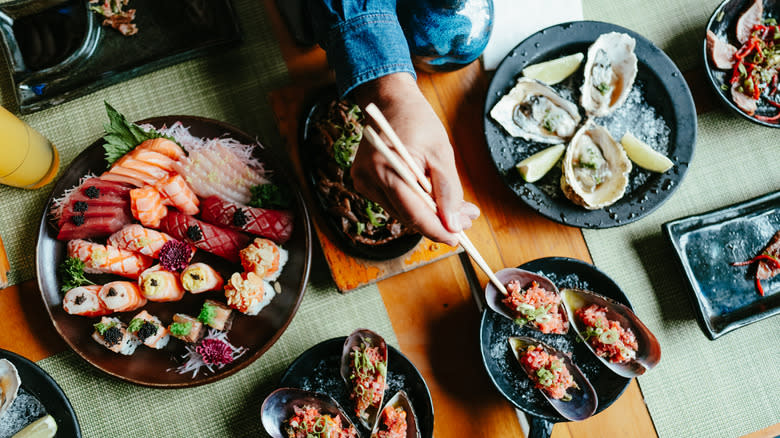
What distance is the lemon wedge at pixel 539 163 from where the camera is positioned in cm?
154

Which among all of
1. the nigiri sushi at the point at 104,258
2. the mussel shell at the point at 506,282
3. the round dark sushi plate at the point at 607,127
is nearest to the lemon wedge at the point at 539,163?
the round dark sushi plate at the point at 607,127

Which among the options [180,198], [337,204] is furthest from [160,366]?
[337,204]

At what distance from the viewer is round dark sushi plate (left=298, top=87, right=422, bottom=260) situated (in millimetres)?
1499

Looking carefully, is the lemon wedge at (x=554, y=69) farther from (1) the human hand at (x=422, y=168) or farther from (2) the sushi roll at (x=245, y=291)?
(2) the sushi roll at (x=245, y=291)

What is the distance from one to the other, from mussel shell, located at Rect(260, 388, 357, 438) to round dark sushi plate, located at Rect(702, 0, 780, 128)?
162 centimetres

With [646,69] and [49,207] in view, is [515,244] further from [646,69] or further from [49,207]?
[49,207]

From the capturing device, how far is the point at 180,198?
4.94 ft

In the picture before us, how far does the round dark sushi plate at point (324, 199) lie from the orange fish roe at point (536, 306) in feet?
1.11

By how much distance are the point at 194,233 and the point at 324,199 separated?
16.2 inches

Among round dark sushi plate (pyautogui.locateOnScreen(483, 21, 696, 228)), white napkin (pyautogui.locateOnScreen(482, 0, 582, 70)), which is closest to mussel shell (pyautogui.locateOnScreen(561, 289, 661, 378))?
round dark sushi plate (pyautogui.locateOnScreen(483, 21, 696, 228))

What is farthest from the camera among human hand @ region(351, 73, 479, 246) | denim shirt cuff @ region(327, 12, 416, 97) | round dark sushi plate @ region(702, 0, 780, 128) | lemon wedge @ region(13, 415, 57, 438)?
round dark sushi plate @ region(702, 0, 780, 128)

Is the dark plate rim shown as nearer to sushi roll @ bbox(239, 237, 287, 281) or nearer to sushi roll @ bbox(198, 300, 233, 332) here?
sushi roll @ bbox(239, 237, 287, 281)

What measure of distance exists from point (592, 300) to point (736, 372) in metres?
0.67

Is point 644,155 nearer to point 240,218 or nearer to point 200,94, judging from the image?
point 240,218
